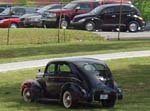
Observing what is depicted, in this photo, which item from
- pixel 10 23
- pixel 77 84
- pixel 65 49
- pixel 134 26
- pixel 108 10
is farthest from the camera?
pixel 10 23

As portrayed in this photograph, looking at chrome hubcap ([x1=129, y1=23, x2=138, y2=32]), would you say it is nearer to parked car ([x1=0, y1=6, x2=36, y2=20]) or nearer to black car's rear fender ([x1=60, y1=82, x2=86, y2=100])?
parked car ([x1=0, y1=6, x2=36, y2=20])

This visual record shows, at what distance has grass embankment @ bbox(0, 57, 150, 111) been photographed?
1460cm

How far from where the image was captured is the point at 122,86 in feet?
59.4

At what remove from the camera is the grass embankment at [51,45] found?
2656 cm

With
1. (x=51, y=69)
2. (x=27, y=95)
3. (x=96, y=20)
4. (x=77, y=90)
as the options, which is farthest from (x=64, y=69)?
(x=96, y=20)

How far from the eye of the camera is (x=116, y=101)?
1495cm

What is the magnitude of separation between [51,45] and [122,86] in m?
12.0

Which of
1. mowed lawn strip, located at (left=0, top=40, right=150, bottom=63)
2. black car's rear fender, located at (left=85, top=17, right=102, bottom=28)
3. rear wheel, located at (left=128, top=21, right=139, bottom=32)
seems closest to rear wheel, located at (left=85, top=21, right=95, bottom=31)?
black car's rear fender, located at (left=85, top=17, right=102, bottom=28)

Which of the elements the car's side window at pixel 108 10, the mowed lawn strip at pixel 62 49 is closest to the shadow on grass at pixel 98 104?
the mowed lawn strip at pixel 62 49

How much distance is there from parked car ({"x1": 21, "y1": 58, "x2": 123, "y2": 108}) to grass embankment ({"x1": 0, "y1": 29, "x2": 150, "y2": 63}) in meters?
9.88

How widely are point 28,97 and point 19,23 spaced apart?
25.7 m

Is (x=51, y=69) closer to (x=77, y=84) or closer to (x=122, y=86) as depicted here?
(x=77, y=84)

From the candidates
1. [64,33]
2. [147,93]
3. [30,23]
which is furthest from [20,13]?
[147,93]

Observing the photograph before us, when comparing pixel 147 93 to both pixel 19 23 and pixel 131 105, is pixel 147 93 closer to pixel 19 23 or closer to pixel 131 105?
pixel 131 105
